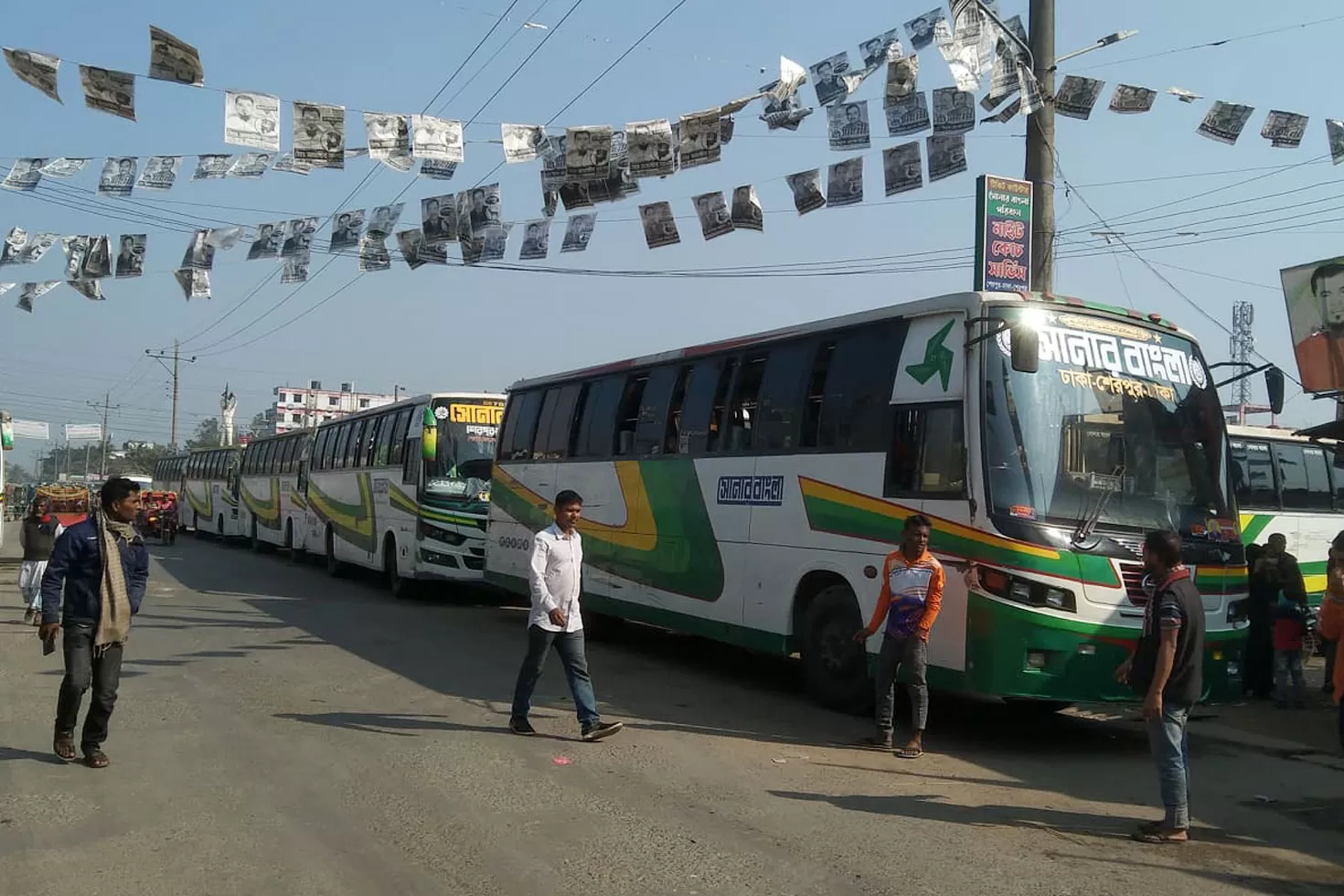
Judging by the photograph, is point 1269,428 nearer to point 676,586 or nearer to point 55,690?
point 676,586

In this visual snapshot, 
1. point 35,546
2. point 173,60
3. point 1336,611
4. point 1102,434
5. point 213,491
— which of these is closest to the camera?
point 1336,611

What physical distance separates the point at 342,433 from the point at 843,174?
46.5 ft

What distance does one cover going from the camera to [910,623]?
329 inches

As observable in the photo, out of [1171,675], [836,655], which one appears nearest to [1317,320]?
[836,655]

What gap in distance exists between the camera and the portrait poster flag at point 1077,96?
12.8m

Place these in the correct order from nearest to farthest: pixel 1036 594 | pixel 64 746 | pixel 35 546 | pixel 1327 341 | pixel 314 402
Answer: pixel 64 746 → pixel 1036 594 → pixel 1327 341 → pixel 35 546 → pixel 314 402

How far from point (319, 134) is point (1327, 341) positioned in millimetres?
12119

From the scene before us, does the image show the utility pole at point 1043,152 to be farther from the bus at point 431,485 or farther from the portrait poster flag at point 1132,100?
the bus at point 431,485

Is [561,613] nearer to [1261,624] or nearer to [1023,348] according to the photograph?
[1023,348]

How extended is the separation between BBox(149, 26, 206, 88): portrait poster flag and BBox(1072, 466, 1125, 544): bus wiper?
909 centimetres

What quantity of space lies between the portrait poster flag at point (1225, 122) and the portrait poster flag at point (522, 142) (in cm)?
753

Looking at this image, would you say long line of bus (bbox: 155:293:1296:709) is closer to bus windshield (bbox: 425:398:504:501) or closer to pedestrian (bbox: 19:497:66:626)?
bus windshield (bbox: 425:398:504:501)

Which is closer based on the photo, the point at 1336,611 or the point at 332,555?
the point at 1336,611

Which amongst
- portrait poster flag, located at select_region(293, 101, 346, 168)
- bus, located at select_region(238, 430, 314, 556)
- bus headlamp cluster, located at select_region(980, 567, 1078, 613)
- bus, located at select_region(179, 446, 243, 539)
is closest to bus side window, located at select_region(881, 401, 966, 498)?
bus headlamp cluster, located at select_region(980, 567, 1078, 613)
